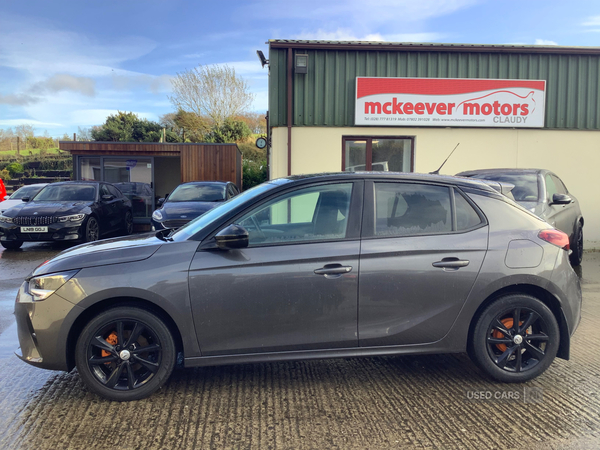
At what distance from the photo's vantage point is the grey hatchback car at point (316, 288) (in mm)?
3463

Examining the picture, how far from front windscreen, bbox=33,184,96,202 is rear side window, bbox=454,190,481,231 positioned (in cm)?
1056

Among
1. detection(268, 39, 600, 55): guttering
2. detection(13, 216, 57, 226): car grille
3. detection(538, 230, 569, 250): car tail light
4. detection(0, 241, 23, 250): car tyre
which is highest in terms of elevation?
detection(268, 39, 600, 55): guttering

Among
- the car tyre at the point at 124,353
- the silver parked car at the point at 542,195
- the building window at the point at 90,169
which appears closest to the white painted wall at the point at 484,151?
the silver parked car at the point at 542,195

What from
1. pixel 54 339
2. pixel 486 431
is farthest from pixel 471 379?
pixel 54 339

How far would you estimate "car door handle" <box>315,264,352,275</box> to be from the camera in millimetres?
3535

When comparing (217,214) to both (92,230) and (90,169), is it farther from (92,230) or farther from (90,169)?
(90,169)

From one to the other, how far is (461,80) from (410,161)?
210 cm

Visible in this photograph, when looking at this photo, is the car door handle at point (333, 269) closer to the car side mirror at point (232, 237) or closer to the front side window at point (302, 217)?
the front side window at point (302, 217)

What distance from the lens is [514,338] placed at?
12.5ft

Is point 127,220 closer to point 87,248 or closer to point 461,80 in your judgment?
point 461,80

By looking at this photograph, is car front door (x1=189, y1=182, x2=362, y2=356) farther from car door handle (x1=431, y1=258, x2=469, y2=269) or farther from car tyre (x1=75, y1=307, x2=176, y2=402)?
car door handle (x1=431, y1=258, x2=469, y2=269)

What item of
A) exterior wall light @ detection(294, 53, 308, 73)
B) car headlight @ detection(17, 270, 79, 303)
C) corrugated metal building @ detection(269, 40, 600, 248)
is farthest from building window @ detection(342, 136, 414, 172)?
car headlight @ detection(17, 270, 79, 303)

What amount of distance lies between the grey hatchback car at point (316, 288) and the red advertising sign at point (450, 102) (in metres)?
7.45

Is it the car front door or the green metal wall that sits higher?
the green metal wall
